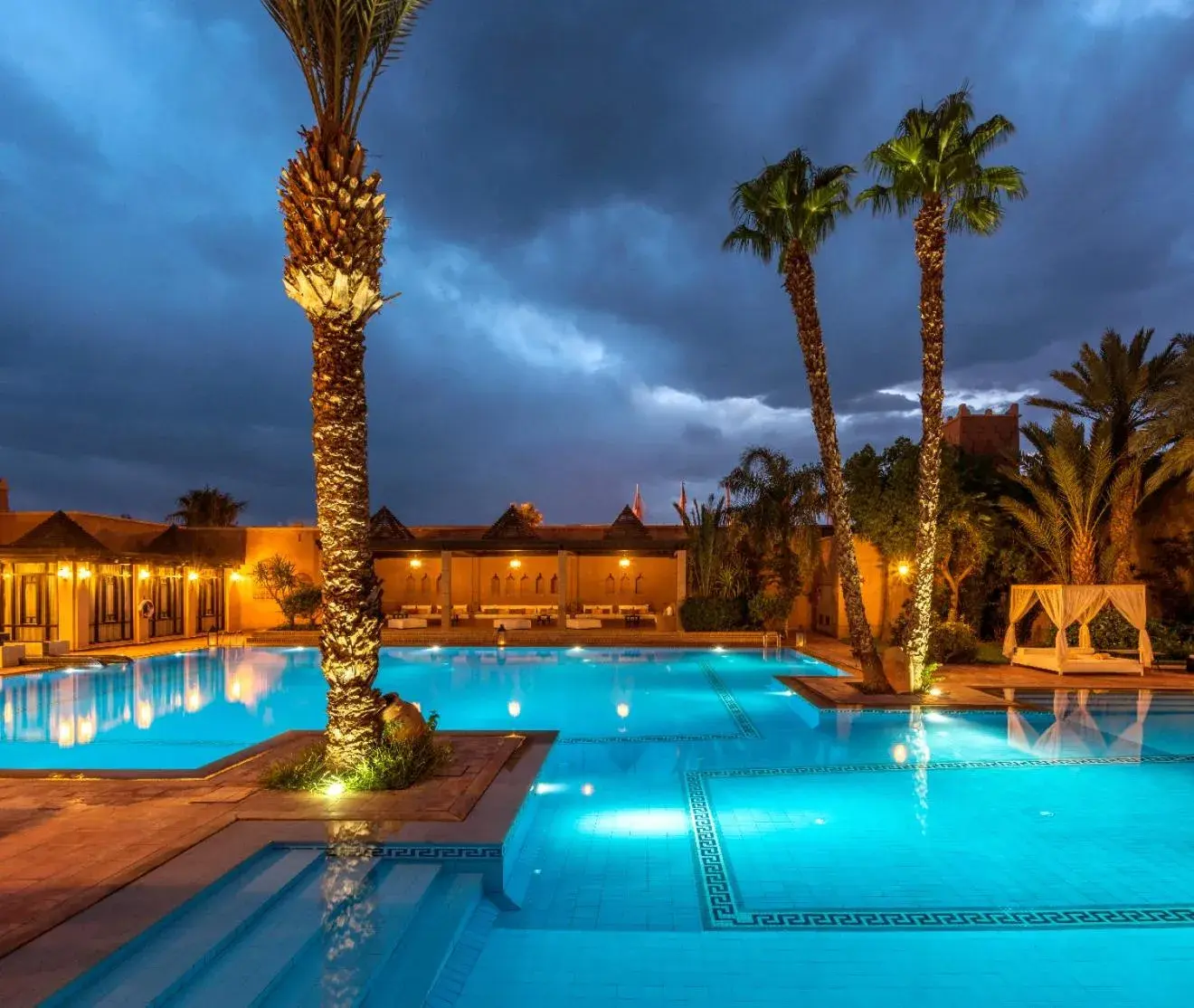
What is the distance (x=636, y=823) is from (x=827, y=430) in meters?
7.59

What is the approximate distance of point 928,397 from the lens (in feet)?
38.1

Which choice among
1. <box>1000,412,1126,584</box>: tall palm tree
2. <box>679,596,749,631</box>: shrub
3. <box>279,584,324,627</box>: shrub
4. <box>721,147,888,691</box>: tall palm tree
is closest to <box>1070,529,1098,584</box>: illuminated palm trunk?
<box>1000,412,1126,584</box>: tall palm tree

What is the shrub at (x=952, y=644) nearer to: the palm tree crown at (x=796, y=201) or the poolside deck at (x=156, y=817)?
the palm tree crown at (x=796, y=201)

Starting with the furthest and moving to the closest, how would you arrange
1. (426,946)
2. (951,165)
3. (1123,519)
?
1. (1123,519)
2. (951,165)
3. (426,946)

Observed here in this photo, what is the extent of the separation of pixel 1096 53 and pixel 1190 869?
1692 cm

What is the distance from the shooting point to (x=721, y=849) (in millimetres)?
5836

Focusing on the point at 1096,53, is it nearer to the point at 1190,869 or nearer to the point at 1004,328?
the point at 1190,869

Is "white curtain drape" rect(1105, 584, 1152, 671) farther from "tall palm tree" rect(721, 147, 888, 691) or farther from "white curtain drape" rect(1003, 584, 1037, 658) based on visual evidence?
"tall palm tree" rect(721, 147, 888, 691)

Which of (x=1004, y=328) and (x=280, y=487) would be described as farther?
(x=280, y=487)

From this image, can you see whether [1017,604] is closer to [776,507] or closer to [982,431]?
[776,507]

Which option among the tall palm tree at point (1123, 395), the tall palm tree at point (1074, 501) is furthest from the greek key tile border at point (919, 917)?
the tall palm tree at point (1123, 395)

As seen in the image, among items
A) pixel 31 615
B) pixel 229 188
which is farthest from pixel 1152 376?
pixel 229 188

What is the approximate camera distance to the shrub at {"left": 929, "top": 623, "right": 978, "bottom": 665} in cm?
1558

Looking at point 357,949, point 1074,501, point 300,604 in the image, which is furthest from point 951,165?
point 300,604
